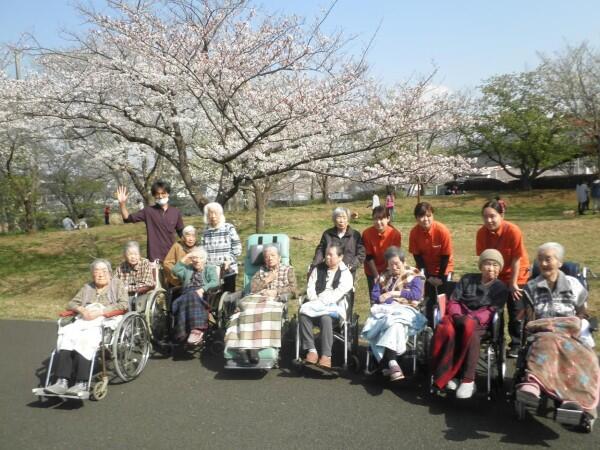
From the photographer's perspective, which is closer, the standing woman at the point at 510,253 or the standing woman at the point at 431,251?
the standing woman at the point at 510,253

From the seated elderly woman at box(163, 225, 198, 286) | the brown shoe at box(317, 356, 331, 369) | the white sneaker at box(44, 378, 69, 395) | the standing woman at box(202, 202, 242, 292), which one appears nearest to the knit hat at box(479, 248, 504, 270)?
the brown shoe at box(317, 356, 331, 369)

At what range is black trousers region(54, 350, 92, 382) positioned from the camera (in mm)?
3670

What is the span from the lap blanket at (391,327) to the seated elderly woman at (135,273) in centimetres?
222

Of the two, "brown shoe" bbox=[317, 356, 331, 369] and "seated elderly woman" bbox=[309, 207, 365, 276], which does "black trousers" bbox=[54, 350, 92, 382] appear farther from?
"seated elderly woman" bbox=[309, 207, 365, 276]

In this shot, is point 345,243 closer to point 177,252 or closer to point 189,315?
point 189,315

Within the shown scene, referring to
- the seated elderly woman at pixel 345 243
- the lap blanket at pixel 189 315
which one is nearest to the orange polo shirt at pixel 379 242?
the seated elderly woman at pixel 345 243

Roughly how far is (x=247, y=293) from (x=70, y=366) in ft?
5.72

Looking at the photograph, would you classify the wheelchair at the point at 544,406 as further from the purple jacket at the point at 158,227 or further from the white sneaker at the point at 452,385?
the purple jacket at the point at 158,227

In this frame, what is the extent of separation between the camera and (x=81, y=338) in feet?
12.3

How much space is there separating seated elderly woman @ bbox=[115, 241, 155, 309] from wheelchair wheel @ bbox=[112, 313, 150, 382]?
59 centimetres

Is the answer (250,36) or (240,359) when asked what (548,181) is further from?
(240,359)

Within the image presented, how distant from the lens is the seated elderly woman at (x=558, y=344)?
3006mm

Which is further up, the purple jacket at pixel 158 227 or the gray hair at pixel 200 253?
the purple jacket at pixel 158 227

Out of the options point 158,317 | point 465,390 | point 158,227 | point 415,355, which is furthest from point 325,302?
point 158,227
